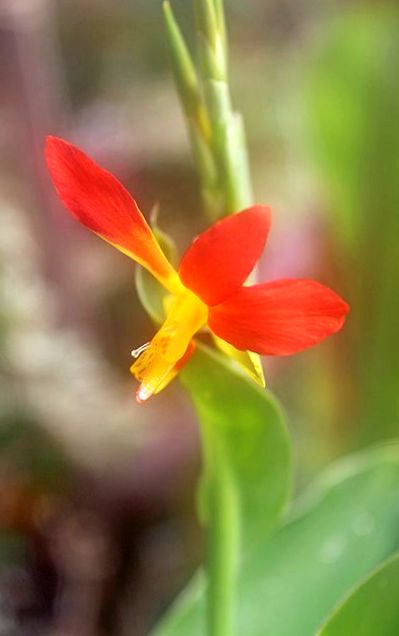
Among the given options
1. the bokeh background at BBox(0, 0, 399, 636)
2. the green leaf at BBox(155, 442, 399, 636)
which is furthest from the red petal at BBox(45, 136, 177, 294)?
the bokeh background at BBox(0, 0, 399, 636)

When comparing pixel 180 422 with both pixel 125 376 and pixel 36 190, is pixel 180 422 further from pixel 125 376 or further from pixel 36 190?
pixel 36 190

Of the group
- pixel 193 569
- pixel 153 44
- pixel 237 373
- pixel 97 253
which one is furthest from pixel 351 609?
pixel 153 44

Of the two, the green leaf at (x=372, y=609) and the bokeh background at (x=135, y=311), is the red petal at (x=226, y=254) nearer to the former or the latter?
the green leaf at (x=372, y=609)

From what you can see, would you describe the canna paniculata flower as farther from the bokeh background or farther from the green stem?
the bokeh background

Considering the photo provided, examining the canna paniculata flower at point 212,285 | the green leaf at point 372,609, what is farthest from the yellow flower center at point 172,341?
the green leaf at point 372,609

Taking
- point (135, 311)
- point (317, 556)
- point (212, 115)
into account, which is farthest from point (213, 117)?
point (135, 311)

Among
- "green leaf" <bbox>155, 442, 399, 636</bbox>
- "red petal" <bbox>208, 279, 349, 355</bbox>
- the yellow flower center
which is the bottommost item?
"green leaf" <bbox>155, 442, 399, 636</bbox>

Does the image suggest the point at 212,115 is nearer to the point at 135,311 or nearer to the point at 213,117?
the point at 213,117
